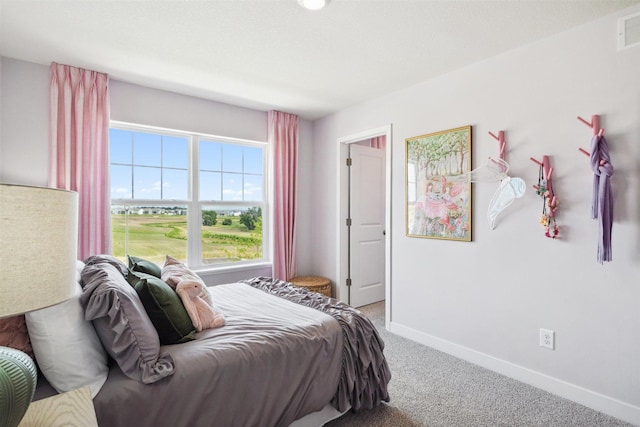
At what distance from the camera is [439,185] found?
10.0ft

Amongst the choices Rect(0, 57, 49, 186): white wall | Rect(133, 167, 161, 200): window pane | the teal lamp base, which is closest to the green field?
Rect(133, 167, 161, 200): window pane

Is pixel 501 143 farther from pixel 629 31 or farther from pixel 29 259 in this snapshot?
pixel 29 259

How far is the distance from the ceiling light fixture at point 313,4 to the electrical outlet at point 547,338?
261cm

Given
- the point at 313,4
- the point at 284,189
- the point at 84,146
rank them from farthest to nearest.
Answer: the point at 284,189 → the point at 84,146 → the point at 313,4

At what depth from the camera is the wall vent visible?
198 centimetres

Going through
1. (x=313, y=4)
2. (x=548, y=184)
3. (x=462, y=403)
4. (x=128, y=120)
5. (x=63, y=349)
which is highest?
(x=313, y=4)

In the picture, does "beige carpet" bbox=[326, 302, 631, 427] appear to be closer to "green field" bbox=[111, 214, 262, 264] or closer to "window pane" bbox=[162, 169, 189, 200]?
"green field" bbox=[111, 214, 262, 264]

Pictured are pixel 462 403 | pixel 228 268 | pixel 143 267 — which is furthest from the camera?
pixel 228 268

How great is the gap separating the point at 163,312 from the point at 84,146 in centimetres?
208

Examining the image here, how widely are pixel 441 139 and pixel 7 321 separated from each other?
306cm

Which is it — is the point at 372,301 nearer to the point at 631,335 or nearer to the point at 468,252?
the point at 468,252

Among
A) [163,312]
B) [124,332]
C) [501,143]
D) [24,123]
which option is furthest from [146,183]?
[501,143]

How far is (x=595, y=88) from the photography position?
7.09 feet

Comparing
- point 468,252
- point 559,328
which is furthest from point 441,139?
point 559,328
